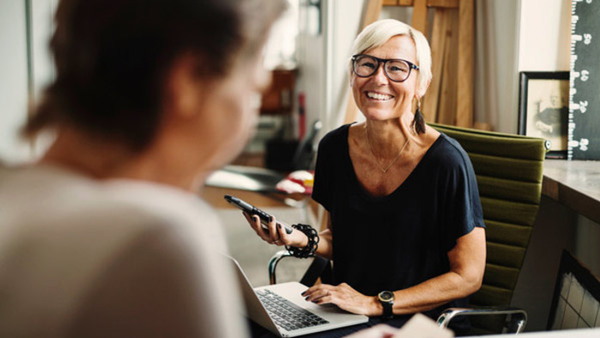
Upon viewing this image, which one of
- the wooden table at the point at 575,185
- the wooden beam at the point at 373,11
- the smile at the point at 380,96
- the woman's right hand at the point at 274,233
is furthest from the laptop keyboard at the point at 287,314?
the wooden beam at the point at 373,11

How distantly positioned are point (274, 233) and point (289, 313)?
0.78ft

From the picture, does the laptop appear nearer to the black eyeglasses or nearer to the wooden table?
the black eyeglasses

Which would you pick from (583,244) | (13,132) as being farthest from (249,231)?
(13,132)

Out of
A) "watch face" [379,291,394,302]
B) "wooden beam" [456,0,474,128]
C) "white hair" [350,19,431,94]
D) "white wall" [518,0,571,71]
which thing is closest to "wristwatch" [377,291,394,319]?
"watch face" [379,291,394,302]

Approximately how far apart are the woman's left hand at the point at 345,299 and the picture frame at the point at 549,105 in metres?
1.26

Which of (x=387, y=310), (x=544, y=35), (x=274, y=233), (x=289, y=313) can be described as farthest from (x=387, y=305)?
(x=544, y=35)

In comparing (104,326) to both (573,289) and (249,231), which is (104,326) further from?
(249,231)

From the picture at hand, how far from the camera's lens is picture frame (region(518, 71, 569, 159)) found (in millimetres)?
2434

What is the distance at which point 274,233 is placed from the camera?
1.65 meters

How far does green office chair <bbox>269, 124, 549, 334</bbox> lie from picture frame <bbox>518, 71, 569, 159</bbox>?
1.83 ft

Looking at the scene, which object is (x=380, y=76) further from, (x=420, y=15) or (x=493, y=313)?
(x=420, y=15)

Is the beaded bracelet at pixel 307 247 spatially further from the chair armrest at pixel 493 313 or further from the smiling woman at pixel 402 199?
the chair armrest at pixel 493 313

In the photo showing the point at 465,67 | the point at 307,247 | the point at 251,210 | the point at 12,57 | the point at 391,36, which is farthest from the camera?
the point at 12,57

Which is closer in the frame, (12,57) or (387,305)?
(387,305)
